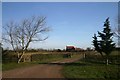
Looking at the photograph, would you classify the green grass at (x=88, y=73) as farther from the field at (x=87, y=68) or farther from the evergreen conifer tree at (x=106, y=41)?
the evergreen conifer tree at (x=106, y=41)

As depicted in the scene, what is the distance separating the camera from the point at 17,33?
4362 centimetres

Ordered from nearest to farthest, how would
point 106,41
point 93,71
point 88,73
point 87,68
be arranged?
point 88,73 < point 93,71 < point 87,68 < point 106,41

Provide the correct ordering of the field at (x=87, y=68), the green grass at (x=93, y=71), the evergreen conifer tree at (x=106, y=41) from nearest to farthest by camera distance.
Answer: the green grass at (x=93, y=71) → the field at (x=87, y=68) → the evergreen conifer tree at (x=106, y=41)

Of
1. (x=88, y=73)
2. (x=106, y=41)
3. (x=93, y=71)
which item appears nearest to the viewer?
(x=88, y=73)

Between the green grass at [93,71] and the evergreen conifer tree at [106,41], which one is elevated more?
the evergreen conifer tree at [106,41]

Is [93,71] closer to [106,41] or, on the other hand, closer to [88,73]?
[88,73]

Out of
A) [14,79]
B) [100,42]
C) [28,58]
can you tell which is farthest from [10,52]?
[14,79]

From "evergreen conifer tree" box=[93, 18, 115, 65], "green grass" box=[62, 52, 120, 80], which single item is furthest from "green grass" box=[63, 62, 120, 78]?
"evergreen conifer tree" box=[93, 18, 115, 65]

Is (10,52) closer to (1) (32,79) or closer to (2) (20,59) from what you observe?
(2) (20,59)

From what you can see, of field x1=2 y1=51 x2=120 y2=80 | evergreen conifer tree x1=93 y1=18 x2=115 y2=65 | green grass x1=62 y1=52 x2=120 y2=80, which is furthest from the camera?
evergreen conifer tree x1=93 y1=18 x2=115 y2=65

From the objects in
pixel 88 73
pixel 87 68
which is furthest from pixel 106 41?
pixel 88 73

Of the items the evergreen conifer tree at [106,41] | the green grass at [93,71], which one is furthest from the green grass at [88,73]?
the evergreen conifer tree at [106,41]

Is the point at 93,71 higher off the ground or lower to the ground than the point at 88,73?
lower

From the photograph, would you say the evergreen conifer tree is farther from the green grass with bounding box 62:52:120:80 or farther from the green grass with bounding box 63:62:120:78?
the green grass with bounding box 63:62:120:78
